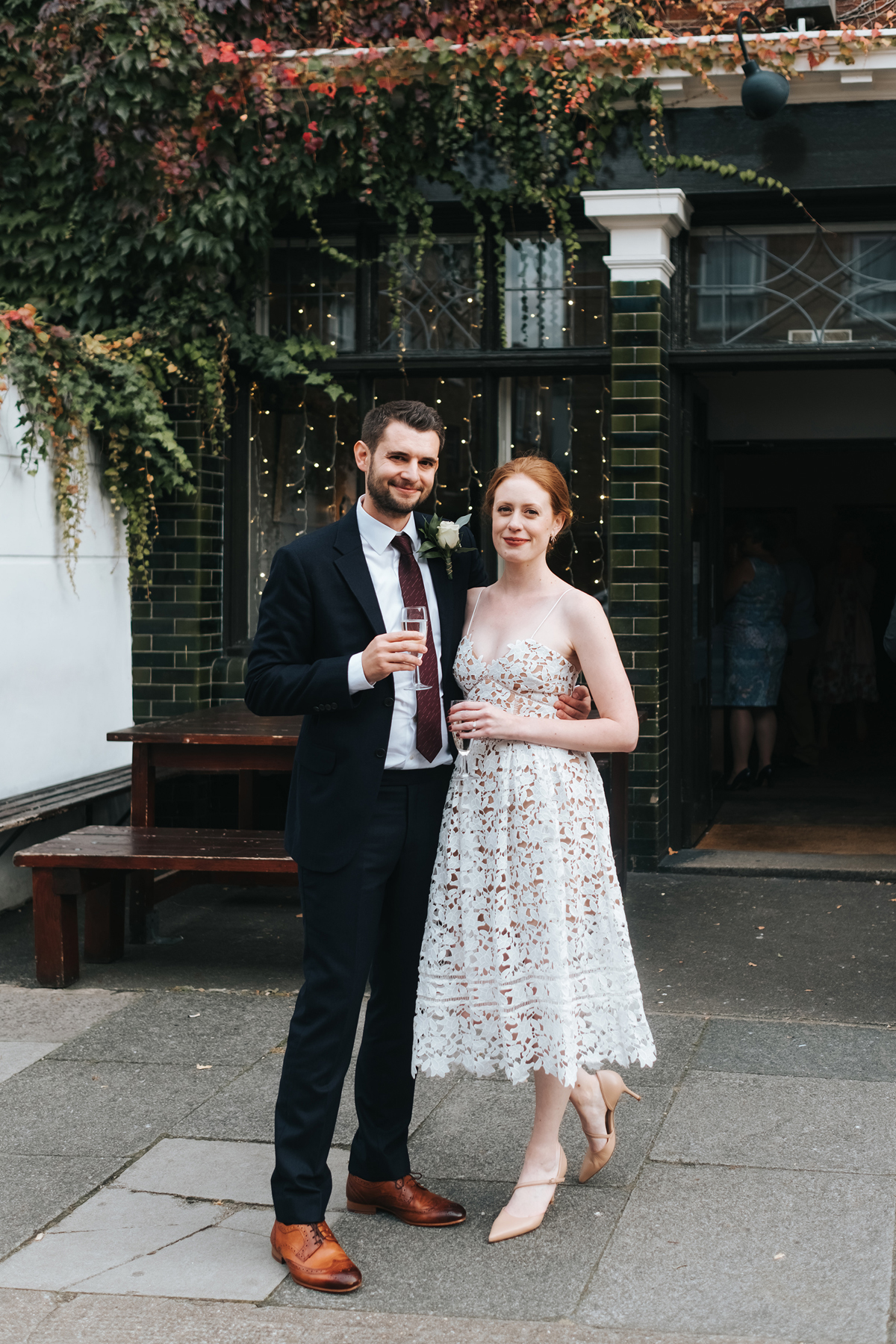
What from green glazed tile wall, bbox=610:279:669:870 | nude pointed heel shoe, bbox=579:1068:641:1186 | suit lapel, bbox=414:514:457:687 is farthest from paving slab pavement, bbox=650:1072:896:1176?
green glazed tile wall, bbox=610:279:669:870

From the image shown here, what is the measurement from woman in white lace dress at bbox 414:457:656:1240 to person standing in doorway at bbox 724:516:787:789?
7.20 meters

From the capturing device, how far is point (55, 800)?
7.13 meters

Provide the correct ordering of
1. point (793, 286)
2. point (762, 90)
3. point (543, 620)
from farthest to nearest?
1. point (793, 286)
2. point (762, 90)
3. point (543, 620)

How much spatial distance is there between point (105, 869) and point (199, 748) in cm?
78

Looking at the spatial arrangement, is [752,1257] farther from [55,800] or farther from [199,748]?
[55,800]

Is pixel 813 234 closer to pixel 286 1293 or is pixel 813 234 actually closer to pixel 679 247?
pixel 679 247

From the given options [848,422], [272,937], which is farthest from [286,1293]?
[848,422]

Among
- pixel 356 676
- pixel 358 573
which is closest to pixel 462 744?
pixel 356 676

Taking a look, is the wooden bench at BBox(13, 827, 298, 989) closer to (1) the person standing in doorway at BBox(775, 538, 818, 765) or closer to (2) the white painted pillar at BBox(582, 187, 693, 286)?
(2) the white painted pillar at BBox(582, 187, 693, 286)

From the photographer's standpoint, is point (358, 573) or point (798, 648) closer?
point (358, 573)

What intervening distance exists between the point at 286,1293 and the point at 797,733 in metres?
9.93

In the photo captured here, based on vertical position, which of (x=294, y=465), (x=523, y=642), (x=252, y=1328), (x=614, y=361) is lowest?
(x=252, y=1328)

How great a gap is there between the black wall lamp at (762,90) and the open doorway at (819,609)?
2.57m

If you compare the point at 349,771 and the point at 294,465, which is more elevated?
the point at 294,465
